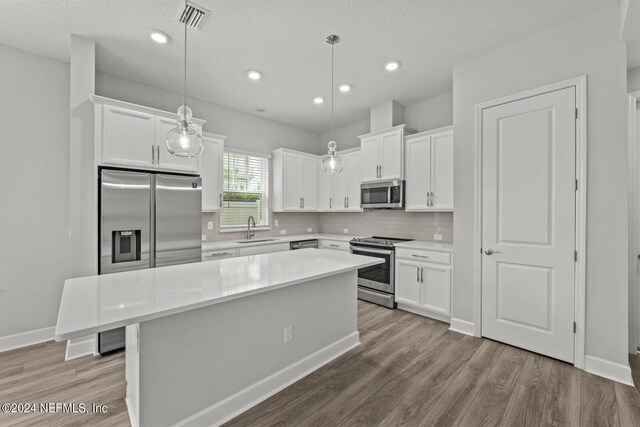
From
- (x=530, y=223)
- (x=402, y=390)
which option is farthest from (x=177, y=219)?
(x=530, y=223)

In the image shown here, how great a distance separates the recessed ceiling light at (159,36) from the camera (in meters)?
2.63

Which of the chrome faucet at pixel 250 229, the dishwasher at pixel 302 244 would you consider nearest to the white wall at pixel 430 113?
the dishwasher at pixel 302 244

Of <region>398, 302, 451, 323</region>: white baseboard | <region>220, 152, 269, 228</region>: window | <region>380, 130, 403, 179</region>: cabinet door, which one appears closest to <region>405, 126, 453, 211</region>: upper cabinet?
<region>380, 130, 403, 179</region>: cabinet door

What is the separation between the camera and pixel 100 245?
2.82 meters

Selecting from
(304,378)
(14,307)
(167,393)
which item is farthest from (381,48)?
(14,307)

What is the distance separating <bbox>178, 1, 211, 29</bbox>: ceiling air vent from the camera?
2.28m

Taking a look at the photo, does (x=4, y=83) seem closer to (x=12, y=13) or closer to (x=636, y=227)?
(x=12, y=13)

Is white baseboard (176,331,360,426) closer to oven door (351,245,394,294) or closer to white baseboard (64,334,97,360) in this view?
oven door (351,245,394,294)

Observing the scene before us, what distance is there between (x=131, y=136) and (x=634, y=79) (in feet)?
16.5

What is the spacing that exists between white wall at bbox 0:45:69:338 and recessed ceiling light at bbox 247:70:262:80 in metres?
2.05

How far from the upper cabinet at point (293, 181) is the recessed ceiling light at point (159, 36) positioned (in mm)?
2421

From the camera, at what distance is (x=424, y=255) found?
360cm

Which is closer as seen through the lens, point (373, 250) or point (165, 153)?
point (165, 153)

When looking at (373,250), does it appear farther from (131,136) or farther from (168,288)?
(131,136)
